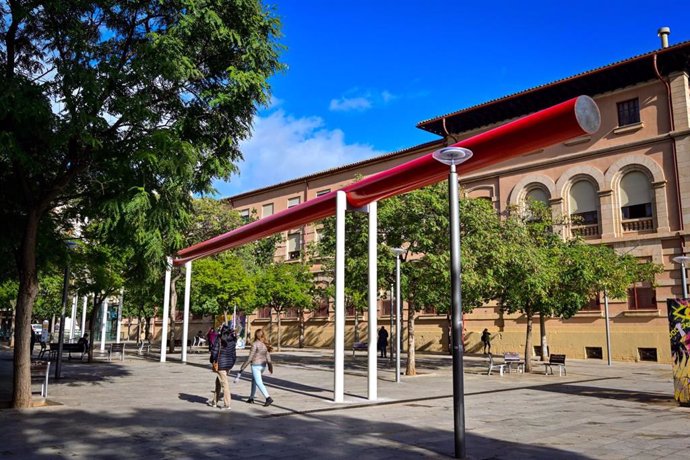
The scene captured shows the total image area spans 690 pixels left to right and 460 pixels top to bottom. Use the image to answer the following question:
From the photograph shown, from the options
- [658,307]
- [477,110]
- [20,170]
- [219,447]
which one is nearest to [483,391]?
[219,447]

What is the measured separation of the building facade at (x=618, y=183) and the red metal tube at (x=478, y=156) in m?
10.6

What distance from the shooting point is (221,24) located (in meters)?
11.2

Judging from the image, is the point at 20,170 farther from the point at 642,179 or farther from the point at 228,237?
the point at 642,179

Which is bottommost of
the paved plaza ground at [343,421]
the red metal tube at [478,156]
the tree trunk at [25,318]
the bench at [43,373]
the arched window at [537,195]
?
the paved plaza ground at [343,421]

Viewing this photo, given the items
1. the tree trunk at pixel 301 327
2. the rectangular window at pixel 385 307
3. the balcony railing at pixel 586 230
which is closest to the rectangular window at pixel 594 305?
the balcony railing at pixel 586 230

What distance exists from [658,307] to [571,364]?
16.8 feet

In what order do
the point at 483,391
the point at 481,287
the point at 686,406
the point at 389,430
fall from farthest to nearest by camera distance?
1. the point at 481,287
2. the point at 483,391
3. the point at 686,406
4. the point at 389,430

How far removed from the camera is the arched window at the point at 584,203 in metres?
30.5

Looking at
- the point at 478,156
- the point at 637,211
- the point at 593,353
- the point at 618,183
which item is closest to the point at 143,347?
the point at 593,353

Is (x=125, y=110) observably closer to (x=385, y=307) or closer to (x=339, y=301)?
(x=339, y=301)

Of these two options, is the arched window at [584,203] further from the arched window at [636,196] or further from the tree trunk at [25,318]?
the tree trunk at [25,318]

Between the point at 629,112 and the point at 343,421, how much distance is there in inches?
1007

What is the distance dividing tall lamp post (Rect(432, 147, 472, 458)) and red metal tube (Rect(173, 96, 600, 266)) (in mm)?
1434

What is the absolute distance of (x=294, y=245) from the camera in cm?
4728
